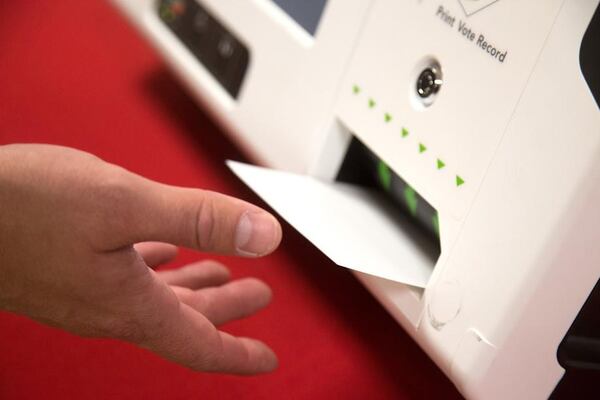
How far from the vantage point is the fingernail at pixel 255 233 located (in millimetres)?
340

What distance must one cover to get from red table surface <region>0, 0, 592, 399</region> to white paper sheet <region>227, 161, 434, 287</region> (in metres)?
0.09

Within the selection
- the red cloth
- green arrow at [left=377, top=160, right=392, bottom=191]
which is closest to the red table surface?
the red cloth

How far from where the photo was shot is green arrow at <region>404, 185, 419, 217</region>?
1.60 ft

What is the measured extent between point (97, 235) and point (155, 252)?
0.18m

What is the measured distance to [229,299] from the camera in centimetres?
49

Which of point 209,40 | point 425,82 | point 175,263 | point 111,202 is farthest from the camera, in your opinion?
point 209,40

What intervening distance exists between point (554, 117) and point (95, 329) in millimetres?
272

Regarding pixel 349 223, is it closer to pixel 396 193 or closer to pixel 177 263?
pixel 396 193

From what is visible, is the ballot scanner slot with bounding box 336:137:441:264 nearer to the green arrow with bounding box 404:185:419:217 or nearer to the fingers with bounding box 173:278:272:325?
the green arrow with bounding box 404:185:419:217

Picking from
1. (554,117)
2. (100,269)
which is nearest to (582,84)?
(554,117)

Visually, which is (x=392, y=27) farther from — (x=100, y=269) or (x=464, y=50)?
(x=100, y=269)

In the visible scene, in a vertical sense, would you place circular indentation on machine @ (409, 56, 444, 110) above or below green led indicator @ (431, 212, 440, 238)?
above

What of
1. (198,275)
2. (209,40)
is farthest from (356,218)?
(209,40)

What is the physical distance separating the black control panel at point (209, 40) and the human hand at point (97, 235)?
30 centimetres
